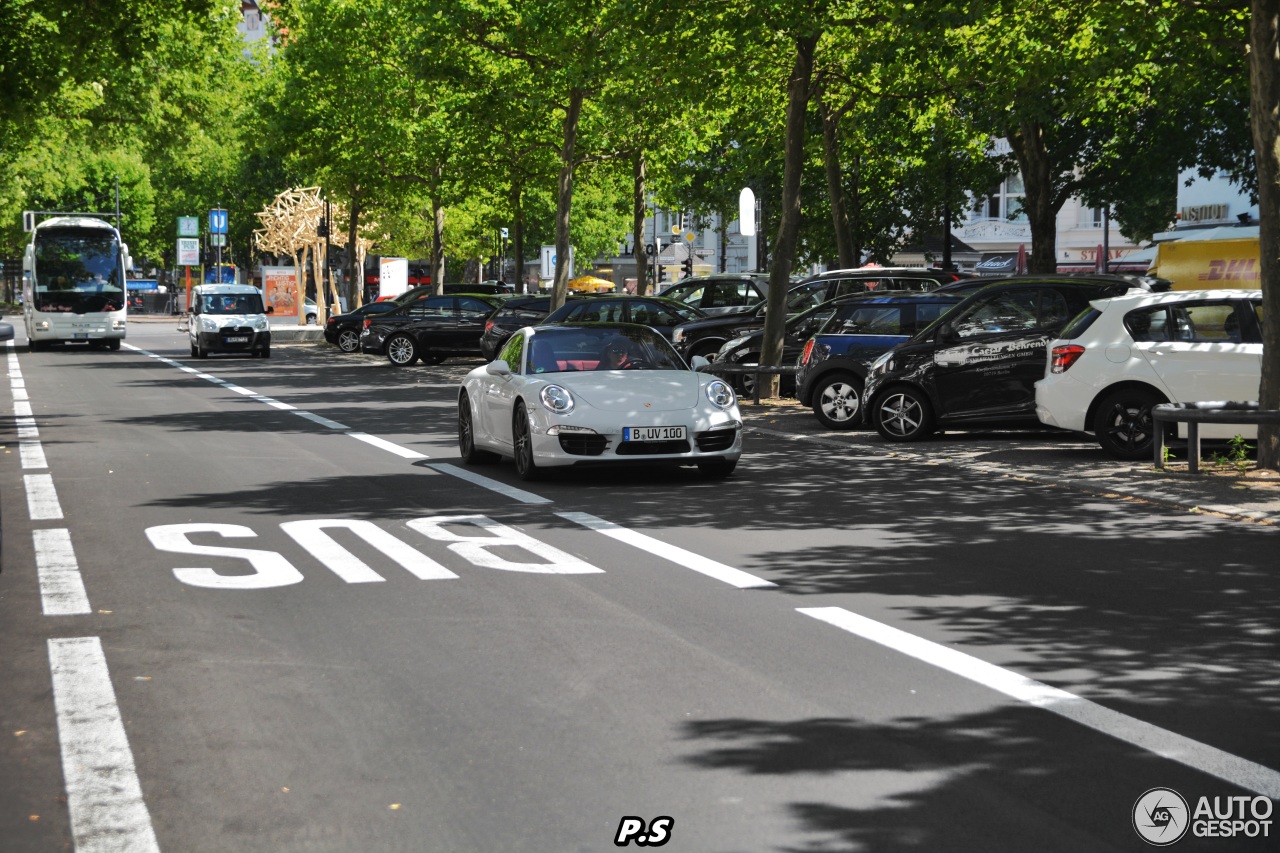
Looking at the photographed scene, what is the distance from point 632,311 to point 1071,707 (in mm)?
24681

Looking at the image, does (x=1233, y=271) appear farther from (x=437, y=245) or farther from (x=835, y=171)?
(x=437, y=245)

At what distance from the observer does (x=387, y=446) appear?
1838cm

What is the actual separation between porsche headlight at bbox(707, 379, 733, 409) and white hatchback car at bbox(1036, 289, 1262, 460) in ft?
11.7

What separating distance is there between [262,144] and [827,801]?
170 ft

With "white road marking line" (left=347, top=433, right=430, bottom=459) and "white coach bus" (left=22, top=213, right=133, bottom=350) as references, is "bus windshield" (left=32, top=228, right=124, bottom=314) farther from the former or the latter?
"white road marking line" (left=347, top=433, right=430, bottom=459)

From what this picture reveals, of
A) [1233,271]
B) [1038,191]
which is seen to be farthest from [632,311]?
[1233,271]

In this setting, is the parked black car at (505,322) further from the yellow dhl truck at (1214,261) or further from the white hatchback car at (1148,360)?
the white hatchback car at (1148,360)

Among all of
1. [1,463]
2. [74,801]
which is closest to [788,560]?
[74,801]

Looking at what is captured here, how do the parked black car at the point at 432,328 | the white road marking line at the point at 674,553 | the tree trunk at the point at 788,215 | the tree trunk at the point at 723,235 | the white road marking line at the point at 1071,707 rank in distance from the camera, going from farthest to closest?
the tree trunk at the point at 723,235
the parked black car at the point at 432,328
the tree trunk at the point at 788,215
the white road marking line at the point at 674,553
the white road marking line at the point at 1071,707

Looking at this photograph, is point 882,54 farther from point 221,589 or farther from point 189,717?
point 189,717

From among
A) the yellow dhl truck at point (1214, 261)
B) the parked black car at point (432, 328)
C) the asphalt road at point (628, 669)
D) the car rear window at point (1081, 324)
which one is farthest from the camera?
the parked black car at point (432, 328)

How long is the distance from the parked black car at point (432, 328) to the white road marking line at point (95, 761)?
31.2m

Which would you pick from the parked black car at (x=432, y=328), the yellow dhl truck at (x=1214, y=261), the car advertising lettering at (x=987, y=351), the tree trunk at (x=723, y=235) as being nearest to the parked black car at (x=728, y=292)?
the parked black car at (x=432, y=328)

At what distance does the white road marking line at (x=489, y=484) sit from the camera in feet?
43.2
